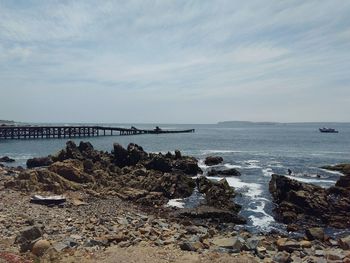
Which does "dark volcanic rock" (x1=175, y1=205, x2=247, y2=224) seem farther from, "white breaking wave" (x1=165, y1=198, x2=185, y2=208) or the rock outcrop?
the rock outcrop

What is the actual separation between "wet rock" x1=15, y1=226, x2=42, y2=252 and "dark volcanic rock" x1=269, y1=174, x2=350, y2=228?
48.5 feet

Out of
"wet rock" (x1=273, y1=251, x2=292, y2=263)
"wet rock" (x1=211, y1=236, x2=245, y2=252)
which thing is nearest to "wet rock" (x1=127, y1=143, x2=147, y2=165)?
"wet rock" (x1=211, y1=236, x2=245, y2=252)

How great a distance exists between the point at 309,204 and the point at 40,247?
18.1 metres

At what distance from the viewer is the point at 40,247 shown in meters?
13.3

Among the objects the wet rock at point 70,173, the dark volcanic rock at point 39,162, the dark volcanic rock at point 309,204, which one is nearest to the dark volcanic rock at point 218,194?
the dark volcanic rock at point 309,204

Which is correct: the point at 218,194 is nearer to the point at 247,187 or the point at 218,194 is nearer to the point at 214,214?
the point at 214,214

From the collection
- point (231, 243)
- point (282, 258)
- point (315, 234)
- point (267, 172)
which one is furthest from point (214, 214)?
point (267, 172)

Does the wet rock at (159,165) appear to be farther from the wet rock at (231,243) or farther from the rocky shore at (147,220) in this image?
the wet rock at (231,243)

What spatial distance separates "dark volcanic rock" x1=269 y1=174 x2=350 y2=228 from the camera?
23.5 m

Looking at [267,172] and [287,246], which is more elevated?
[287,246]

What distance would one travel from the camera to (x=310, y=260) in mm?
14125

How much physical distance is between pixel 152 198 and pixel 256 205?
735 cm

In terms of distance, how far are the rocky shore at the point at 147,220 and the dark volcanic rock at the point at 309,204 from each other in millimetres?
61

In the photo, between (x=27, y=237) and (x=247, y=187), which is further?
(x=247, y=187)
